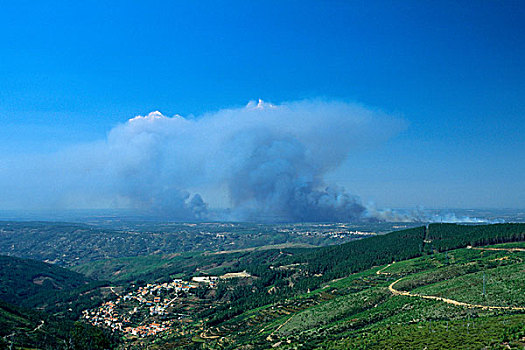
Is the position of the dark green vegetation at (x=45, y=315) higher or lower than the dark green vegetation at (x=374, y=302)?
lower

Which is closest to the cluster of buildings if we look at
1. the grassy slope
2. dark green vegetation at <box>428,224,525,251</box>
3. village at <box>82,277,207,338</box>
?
village at <box>82,277,207,338</box>

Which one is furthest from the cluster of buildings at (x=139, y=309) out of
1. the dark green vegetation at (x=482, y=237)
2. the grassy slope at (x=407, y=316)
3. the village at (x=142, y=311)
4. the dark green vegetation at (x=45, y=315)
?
the dark green vegetation at (x=482, y=237)

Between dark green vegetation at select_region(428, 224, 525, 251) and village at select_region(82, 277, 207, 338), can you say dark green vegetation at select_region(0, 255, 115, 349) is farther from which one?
dark green vegetation at select_region(428, 224, 525, 251)

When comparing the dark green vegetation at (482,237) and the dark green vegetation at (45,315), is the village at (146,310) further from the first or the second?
the dark green vegetation at (482,237)

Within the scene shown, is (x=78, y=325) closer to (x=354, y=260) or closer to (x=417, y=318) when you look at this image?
(x=417, y=318)

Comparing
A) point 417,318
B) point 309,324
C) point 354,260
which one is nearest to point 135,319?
point 309,324

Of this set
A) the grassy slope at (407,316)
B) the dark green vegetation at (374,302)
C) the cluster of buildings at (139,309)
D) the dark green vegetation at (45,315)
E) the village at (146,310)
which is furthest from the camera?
the village at (146,310)
